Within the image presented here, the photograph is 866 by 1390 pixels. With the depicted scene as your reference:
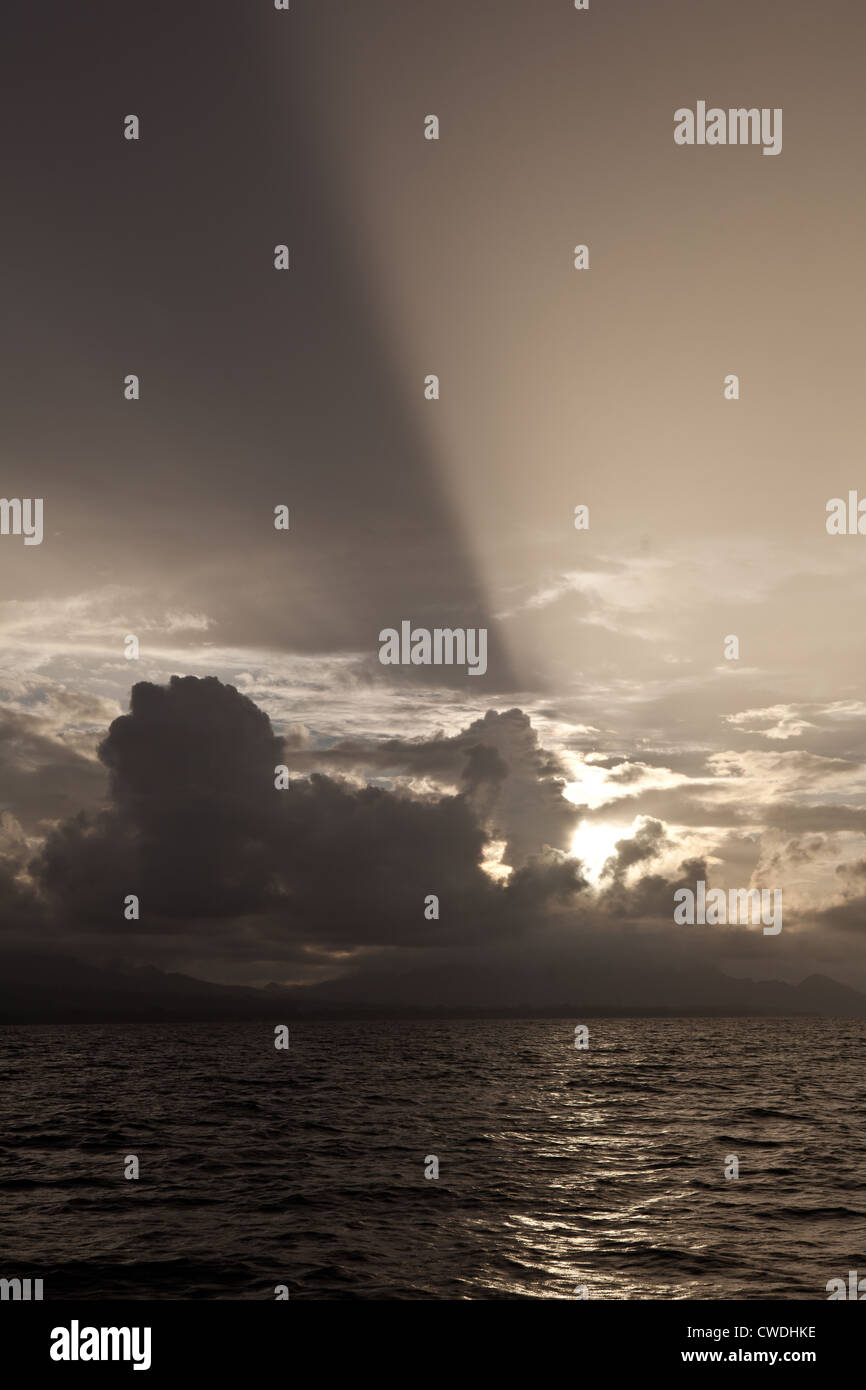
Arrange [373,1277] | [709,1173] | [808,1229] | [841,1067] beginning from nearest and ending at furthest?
[373,1277] < [808,1229] < [709,1173] < [841,1067]

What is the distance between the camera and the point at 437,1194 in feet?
107

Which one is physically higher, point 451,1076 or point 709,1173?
point 709,1173

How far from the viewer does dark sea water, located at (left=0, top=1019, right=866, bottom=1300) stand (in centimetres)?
2373

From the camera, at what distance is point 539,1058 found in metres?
121

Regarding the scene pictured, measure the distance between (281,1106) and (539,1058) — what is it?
67.5 metres

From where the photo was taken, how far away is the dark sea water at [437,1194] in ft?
77.9
